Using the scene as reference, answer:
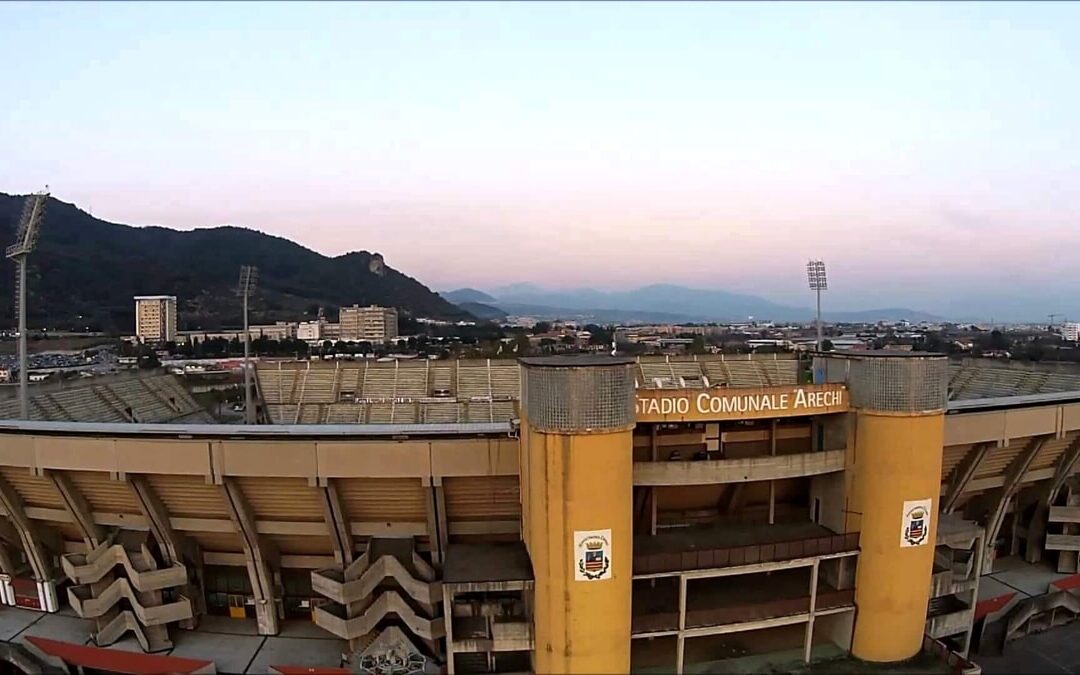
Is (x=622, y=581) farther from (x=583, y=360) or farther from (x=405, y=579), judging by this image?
(x=405, y=579)

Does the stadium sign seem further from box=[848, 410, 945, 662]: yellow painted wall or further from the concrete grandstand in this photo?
the concrete grandstand

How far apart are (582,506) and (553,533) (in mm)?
1061

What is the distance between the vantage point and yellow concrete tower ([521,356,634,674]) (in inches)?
634

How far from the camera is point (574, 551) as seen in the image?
1631cm

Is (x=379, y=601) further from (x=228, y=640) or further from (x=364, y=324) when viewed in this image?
(x=364, y=324)

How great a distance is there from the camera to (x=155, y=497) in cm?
2234

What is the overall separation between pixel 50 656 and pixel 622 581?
21.2 metres

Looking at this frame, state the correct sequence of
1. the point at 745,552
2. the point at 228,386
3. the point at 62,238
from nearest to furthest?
the point at 745,552
the point at 228,386
the point at 62,238

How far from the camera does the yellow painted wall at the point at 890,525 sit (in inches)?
730

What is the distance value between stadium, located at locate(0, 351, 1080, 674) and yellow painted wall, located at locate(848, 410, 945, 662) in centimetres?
7

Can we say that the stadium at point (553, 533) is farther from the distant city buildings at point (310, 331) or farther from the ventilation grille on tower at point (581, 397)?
the distant city buildings at point (310, 331)

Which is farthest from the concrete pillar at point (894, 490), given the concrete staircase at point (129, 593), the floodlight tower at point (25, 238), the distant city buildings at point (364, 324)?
the distant city buildings at point (364, 324)

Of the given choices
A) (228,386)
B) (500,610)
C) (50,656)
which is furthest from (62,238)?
(500,610)

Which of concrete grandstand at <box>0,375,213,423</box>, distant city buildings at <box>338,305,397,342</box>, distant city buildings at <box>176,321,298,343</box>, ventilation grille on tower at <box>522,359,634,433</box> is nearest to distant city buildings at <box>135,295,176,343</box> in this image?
distant city buildings at <box>176,321,298,343</box>
